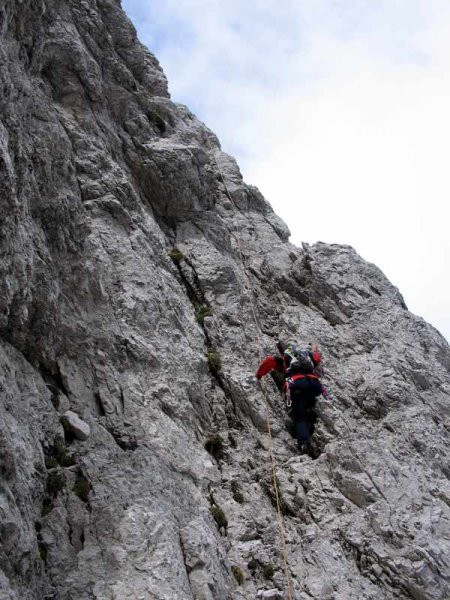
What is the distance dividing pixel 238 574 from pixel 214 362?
625 cm

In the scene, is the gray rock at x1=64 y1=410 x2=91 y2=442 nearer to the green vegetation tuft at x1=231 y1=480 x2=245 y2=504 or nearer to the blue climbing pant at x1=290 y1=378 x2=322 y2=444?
the green vegetation tuft at x1=231 y1=480 x2=245 y2=504

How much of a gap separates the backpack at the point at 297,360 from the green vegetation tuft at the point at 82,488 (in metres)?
7.32

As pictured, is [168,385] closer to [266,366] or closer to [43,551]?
[266,366]

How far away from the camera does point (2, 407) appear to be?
8.92 metres

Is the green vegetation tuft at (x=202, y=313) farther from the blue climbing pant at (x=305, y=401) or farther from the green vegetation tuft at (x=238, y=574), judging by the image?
the green vegetation tuft at (x=238, y=574)

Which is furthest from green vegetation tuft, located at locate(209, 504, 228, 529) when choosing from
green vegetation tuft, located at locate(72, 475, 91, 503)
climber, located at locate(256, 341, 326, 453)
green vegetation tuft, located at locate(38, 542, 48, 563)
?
green vegetation tuft, located at locate(38, 542, 48, 563)

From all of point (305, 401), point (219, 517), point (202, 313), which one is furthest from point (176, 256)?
point (219, 517)

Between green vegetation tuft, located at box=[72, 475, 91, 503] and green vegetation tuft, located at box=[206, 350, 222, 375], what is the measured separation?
6.31 metres

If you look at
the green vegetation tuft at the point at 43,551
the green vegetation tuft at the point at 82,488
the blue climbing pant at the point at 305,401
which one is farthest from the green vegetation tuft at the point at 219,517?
the green vegetation tuft at the point at 43,551

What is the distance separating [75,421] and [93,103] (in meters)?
13.1

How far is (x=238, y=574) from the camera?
1085 cm

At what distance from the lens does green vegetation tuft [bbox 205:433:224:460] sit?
13.8m

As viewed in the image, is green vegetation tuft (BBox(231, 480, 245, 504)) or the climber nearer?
green vegetation tuft (BBox(231, 480, 245, 504))

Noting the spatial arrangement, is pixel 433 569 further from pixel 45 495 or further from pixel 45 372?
pixel 45 372
